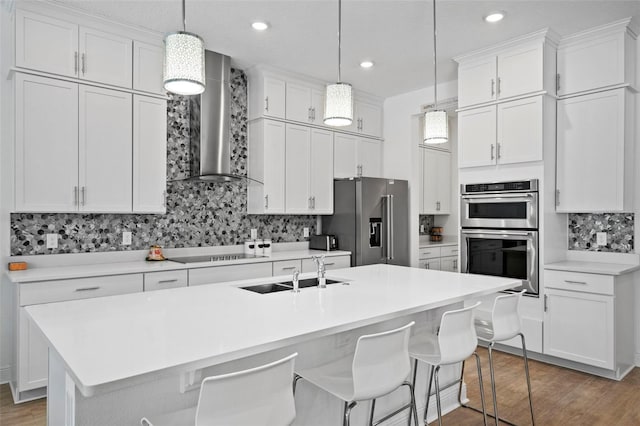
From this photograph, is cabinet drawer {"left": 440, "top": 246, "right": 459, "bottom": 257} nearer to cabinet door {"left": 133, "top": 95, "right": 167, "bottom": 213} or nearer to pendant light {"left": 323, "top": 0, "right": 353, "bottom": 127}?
cabinet door {"left": 133, "top": 95, "right": 167, "bottom": 213}

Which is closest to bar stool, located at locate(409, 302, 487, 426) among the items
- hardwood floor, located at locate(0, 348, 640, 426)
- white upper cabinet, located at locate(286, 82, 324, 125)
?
hardwood floor, located at locate(0, 348, 640, 426)

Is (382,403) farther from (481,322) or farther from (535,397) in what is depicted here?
(535,397)

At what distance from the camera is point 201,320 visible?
170cm

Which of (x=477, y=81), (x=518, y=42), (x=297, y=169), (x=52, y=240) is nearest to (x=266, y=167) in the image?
(x=297, y=169)

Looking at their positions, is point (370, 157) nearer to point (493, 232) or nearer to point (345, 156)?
point (345, 156)

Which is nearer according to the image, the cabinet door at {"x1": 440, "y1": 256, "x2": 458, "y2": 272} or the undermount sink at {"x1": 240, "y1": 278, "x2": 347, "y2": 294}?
the undermount sink at {"x1": 240, "y1": 278, "x2": 347, "y2": 294}

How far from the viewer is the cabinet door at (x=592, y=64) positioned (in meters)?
3.54

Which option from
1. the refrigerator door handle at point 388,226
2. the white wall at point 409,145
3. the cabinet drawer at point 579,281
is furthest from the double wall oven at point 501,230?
the white wall at point 409,145

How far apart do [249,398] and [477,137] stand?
3581 millimetres

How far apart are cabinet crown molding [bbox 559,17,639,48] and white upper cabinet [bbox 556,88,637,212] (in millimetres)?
481

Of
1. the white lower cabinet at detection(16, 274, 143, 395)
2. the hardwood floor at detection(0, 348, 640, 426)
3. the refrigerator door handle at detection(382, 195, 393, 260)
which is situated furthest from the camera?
the refrigerator door handle at detection(382, 195, 393, 260)

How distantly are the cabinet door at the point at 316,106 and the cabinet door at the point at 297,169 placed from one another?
17 centimetres

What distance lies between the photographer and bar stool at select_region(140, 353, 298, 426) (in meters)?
1.20

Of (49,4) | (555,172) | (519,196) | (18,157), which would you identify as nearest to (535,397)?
A: (519,196)
